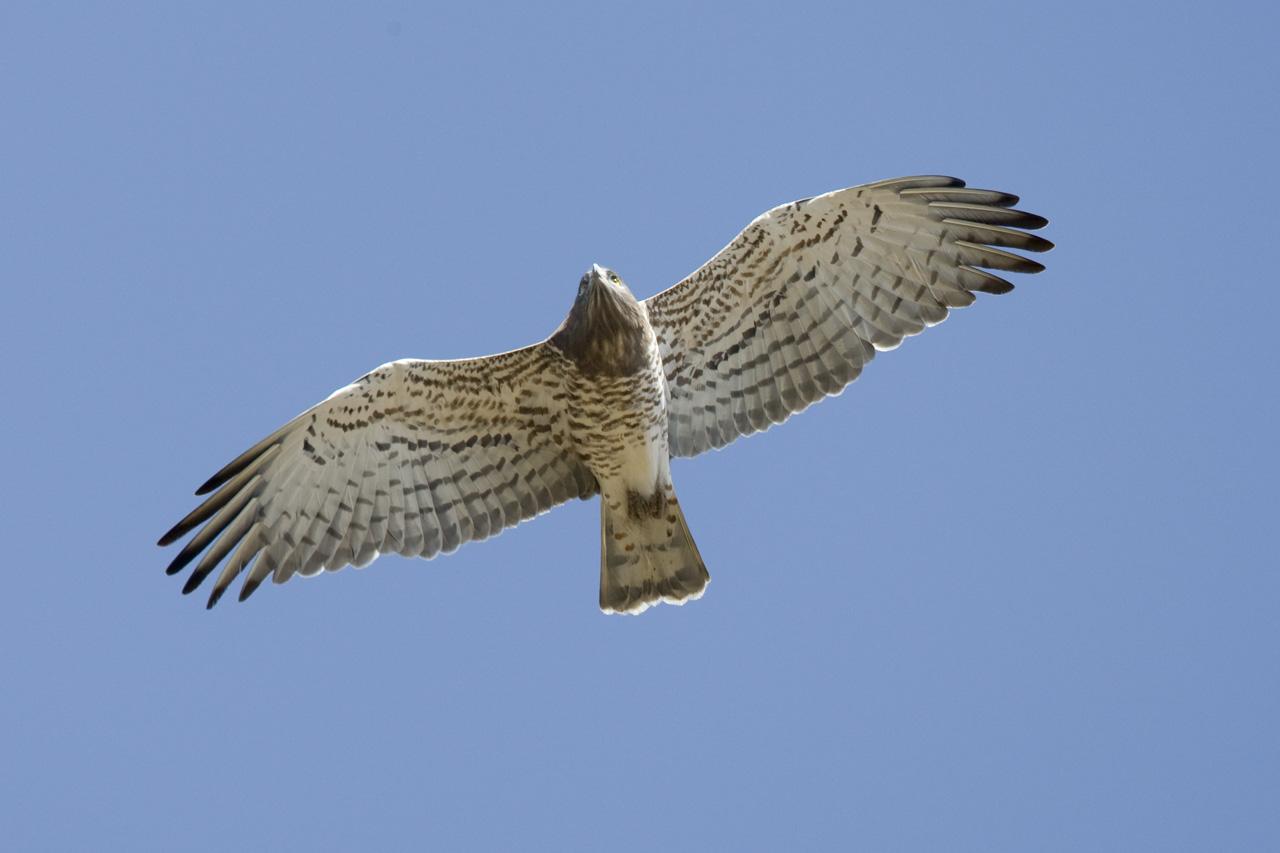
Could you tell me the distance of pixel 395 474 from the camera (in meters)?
11.1

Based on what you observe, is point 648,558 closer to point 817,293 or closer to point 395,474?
point 395,474

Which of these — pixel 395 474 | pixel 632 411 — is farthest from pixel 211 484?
pixel 632 411

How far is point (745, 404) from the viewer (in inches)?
442

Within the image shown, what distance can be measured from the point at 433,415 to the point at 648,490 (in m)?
1.44

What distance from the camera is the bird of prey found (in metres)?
10.8

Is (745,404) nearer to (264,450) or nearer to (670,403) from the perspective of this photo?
(670,403)

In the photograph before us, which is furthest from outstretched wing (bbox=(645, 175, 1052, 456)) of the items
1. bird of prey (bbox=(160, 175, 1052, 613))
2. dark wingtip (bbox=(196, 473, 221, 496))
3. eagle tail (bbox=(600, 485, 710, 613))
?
dark wingtip (bbox=(196, 473, 221, 496))

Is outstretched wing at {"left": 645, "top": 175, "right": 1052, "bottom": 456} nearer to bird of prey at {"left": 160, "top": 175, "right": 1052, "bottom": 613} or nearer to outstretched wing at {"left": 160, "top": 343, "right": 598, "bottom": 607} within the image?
bird of prey at {"left": 160, "top": 175, "right": 1052, "bottom": 613}

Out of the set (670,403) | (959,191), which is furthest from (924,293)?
(670,403)

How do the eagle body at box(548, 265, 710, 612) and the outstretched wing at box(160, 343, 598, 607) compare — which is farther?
the outstretched wing at box(160, 343, 598, 607)

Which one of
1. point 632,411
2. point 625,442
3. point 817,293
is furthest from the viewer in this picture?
point 817,293

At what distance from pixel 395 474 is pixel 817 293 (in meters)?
2.93

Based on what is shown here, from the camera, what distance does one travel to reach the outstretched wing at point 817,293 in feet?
35.7

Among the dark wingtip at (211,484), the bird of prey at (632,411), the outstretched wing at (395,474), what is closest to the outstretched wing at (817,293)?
the bird of prey at (632,411)
